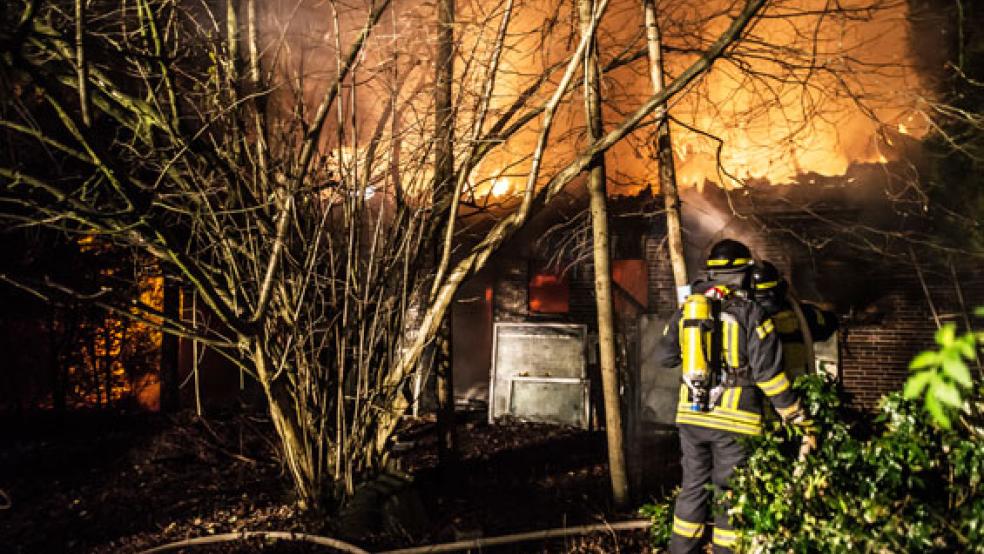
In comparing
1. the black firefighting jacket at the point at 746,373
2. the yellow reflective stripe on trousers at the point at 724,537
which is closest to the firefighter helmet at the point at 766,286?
the black firefighting jacket at the point at 746,373

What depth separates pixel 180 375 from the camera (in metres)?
12.0

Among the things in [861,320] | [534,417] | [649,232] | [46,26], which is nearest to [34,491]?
[46,26]

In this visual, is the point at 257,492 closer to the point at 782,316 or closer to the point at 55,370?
the point at 782,316

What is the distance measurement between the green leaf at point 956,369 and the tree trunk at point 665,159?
12.5ft

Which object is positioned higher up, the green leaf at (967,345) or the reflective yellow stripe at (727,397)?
the green leaf at (967,345)

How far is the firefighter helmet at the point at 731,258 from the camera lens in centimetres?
416

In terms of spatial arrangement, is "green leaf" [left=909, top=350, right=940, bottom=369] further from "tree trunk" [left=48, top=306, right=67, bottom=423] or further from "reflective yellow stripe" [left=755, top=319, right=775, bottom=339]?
"tree trunk" [left=48, top=306, right=67, bottom=423]

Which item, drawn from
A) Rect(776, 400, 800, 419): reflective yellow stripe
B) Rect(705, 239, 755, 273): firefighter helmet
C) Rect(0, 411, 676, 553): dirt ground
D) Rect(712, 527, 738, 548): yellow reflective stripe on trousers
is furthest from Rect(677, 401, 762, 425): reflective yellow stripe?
Rect(0, 411, 676, 553): dirt ground

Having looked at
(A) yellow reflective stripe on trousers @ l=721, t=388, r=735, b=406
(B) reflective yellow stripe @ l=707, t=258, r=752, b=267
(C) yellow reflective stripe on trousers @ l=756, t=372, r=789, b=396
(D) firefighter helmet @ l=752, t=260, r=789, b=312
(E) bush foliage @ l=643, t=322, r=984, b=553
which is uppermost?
(B) reflective yellow stripe @ l=707, t=258, r=752, b=267

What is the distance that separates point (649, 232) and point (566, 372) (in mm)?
4019

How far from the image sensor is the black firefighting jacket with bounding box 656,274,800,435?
12.6 feet

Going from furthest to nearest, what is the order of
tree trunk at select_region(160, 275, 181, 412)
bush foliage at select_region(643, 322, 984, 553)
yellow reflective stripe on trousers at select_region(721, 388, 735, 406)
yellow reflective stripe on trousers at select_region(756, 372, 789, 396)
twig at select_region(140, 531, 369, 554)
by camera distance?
tree trunk at select_region(160, 275, 181, 412), twig at select_region(140, 531, 369, 554), yellow reflective stripe on trousers at select_region(721, 388, 735, 406), yellow reflective stripe on trousers at select_region(756, 372, 789, 396), bush foliage at select_region(643, 322, 984, 553)

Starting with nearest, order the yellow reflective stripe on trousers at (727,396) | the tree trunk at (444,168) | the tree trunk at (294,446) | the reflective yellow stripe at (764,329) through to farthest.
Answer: the reflective yellow stripe at (764,329)
the yellow reflective stripe on trousers at (727,396)
the tree trunk at (294,446)
the tree trunk at (444,168)

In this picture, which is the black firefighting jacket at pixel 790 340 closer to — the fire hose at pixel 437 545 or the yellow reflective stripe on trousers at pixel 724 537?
the yellow reflective stripe on trousers at pixel 724 537
